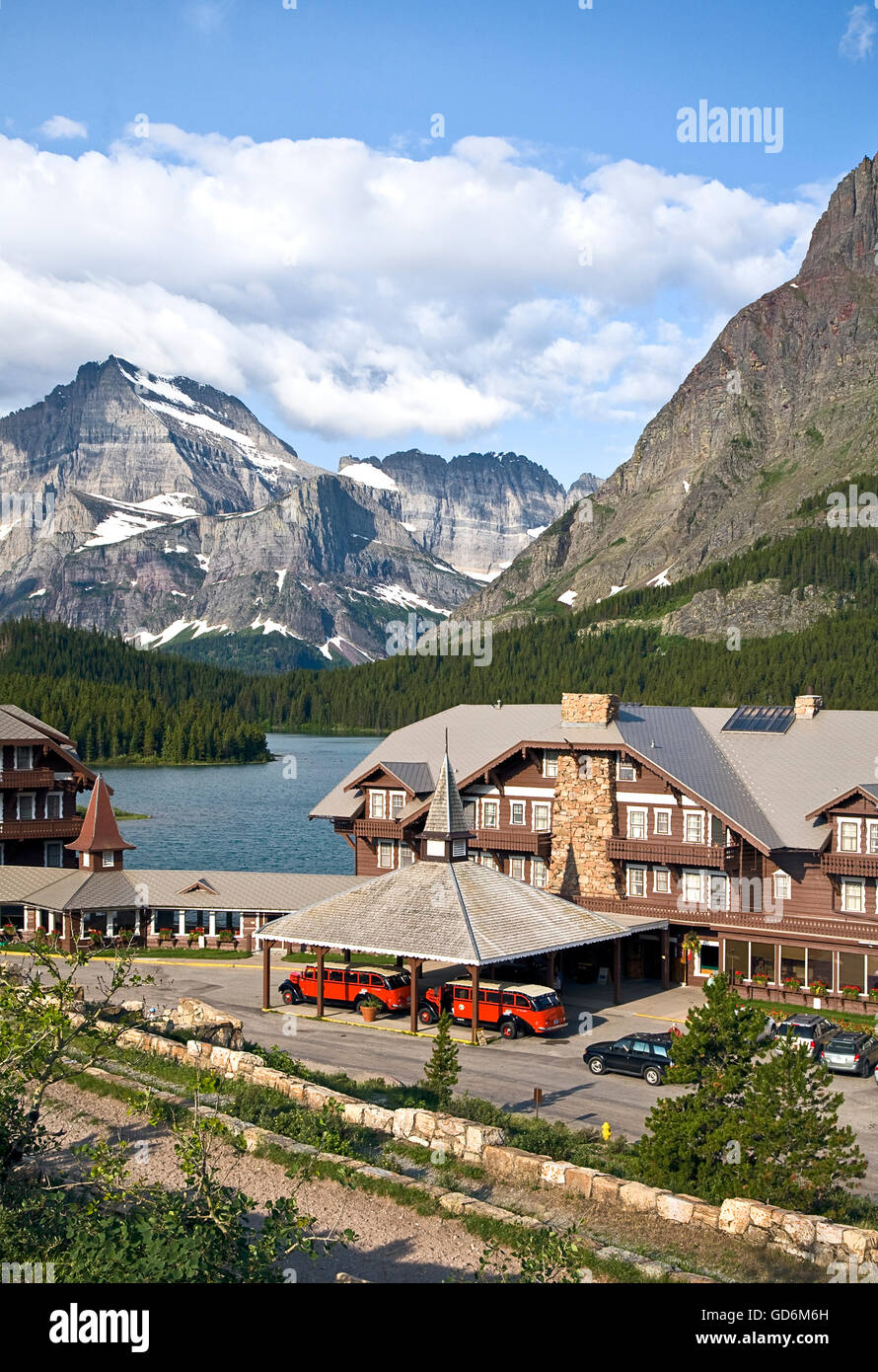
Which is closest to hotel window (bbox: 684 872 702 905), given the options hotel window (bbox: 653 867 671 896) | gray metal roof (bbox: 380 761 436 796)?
hotel window (bbox: 653 867 671 896)

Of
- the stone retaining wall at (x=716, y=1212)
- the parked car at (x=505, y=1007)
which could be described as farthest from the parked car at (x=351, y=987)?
the stone retaining wall at (x=716, y=1212)

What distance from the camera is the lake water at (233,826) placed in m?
101

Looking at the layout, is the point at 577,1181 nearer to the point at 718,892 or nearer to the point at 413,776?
the point at 718,892

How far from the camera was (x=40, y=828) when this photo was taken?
237 ft

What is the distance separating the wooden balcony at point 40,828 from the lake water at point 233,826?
72.1 ft

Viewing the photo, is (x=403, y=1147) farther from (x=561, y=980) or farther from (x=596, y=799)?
(x=596, y=799)

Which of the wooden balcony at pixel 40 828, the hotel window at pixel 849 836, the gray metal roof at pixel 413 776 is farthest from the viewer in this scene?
the wooden balcony at pixel 40 828

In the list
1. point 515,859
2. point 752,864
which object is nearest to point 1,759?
point 515,859

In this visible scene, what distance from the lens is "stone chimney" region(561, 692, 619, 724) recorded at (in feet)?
192

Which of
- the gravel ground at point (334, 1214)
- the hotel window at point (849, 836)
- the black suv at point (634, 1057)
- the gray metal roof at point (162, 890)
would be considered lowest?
the black suv at point (634, 1057)

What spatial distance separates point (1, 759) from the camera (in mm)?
70938

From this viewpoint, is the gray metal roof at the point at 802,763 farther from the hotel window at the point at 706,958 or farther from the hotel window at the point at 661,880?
the hotel window at the point at 706,958

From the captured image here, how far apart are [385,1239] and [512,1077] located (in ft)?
57.1

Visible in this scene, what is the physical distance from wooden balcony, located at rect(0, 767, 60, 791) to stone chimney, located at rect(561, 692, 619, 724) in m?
32.6
